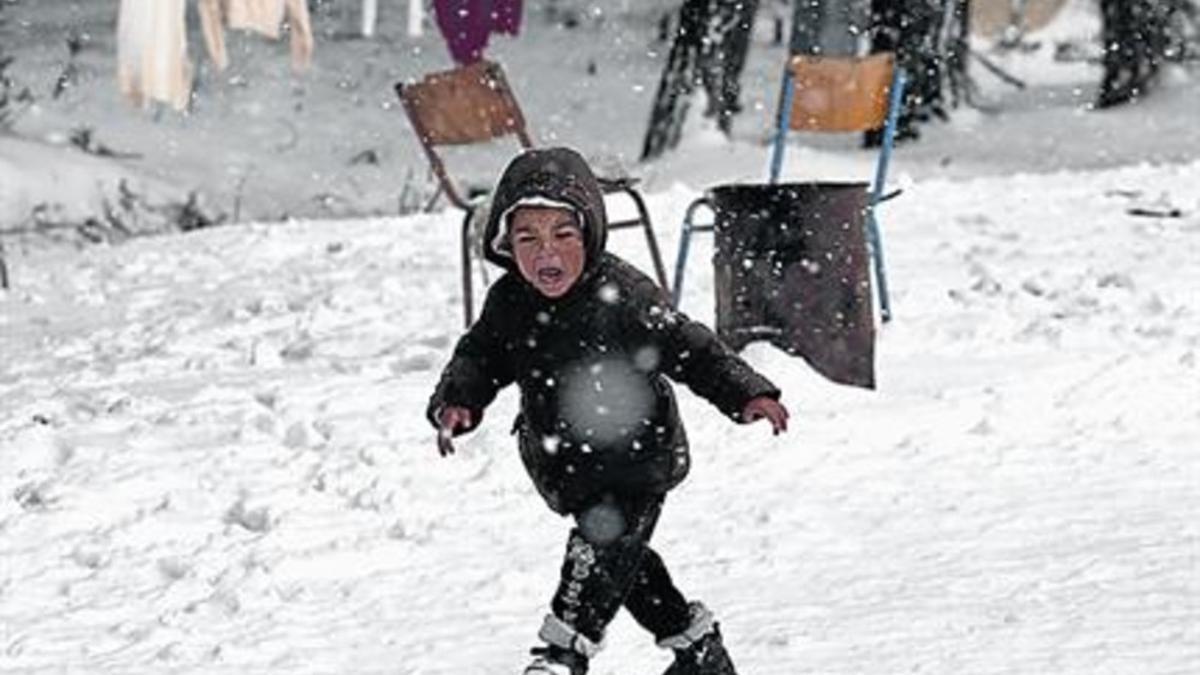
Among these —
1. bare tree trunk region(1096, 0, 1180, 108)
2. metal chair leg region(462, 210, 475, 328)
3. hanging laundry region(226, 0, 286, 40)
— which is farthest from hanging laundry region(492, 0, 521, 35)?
bare tree trunk region(1096, 0, 1180, 108)

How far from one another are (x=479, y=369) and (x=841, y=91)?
15.6 feet

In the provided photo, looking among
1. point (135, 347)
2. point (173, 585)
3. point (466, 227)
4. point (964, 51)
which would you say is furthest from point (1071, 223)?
point (964, 51)

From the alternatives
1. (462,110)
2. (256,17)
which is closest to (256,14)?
(256,17)

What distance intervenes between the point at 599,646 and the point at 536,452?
372 millimetres

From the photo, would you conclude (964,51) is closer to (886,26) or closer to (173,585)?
(886,26)

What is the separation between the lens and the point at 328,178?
2173 centimetres

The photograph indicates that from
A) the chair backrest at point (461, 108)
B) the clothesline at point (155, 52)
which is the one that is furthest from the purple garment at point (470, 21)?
the chair backrest at point (461, 108)

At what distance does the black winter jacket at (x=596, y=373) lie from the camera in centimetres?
366

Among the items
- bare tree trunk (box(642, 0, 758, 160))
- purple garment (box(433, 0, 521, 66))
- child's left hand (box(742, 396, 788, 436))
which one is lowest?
bare tree trunk (box(642, 0, 758, 160))

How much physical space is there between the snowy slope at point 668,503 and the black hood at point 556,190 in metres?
1.17

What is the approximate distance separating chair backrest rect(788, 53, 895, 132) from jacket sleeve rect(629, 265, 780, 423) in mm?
4660

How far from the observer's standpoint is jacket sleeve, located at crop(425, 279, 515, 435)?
371 centimetres

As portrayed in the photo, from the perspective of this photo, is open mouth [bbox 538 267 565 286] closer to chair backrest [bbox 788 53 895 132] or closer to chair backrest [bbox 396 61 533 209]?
chair backrest [bbox 788 53 895 132]

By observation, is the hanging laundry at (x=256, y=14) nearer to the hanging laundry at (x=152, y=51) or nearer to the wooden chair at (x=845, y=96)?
the hanging laundry at (x=152, y=51)
